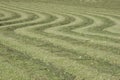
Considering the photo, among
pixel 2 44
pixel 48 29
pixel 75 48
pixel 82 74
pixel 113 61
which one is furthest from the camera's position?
pixel 48 29

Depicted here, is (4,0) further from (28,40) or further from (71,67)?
(71,67)

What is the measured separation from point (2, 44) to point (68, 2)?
29.4 m

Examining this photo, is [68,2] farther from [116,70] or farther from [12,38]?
[116,70]

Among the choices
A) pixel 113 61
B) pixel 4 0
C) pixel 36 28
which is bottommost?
pixel 4 0

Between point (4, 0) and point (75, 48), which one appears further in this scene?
point (4, 0)

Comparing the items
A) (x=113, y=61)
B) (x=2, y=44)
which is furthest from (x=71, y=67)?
(x=2, y=44)

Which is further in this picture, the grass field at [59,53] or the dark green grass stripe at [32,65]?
the grass field at [59,53]

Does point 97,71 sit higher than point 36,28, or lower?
higher

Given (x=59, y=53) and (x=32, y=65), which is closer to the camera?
(x=32, y=65)

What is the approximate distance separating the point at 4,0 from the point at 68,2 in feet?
29.7

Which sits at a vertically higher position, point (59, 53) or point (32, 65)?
point (32, 65)

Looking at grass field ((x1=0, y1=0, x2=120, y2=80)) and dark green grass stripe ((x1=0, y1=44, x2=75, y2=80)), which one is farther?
grass field ((x1=0, y1=0, x2=120, y2=80))

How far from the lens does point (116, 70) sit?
1042cm

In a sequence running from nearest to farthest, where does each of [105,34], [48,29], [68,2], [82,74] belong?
[82,74], [105,34], [48,29], [68,2]
